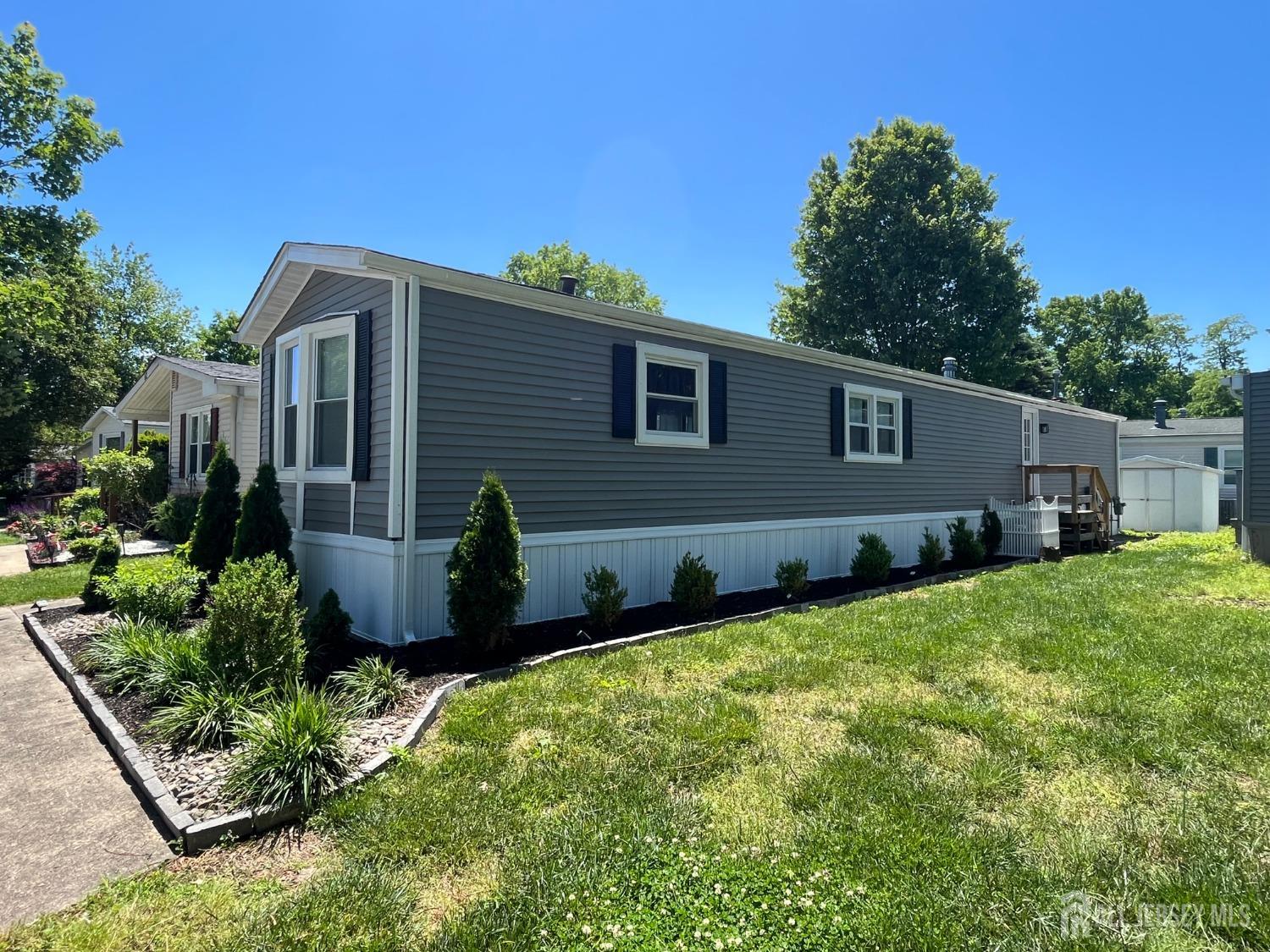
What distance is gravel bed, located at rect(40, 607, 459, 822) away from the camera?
300 centimetres

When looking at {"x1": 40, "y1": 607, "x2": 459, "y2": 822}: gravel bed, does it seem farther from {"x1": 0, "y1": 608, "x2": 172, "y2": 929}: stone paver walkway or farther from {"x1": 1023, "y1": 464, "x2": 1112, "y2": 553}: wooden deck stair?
{"x1": 1023, "y1": 464, "x2": 1112, "y2": 553}: wooden deck stair

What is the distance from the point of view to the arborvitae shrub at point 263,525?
20.1 feet

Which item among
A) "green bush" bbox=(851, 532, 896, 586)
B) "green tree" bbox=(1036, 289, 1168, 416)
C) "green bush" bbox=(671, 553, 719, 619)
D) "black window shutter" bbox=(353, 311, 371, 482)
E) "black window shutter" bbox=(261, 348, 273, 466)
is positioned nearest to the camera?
"black window shutter" bbox=(353, 311, 371, 482)

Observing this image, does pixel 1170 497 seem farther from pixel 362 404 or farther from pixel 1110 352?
pixel 1110 352

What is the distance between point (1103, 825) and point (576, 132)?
1561 cm

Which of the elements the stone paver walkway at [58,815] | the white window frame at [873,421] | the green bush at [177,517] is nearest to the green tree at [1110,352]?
the white window frame at [873,421]

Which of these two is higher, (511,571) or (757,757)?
(511,571)

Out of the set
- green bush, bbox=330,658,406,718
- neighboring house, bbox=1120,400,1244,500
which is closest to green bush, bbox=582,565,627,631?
green bush, bbox=330,658,406,718

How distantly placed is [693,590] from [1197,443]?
82.0 feet

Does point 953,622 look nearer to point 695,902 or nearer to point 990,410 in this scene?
point 695,902

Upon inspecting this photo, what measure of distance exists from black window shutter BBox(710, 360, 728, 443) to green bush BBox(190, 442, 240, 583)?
5.67 metres

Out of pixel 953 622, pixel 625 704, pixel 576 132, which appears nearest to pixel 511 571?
pixel 625 704

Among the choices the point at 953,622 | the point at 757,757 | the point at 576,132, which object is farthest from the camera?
the point at 576,132

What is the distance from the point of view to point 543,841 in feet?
8.48
